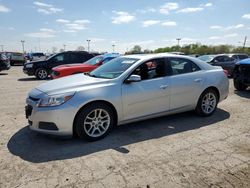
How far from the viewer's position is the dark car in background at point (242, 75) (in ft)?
27.2

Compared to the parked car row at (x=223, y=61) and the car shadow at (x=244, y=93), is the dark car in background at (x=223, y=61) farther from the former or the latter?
the car shadow at (x=244, y=93)

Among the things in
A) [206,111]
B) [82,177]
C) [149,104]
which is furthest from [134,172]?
[206,111]

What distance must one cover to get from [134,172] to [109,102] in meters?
1.45

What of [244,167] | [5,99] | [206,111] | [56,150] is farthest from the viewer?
[5,99]

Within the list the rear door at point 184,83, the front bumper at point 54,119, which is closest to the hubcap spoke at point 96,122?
the front bumper at point 54,119

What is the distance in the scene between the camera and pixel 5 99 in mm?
7762

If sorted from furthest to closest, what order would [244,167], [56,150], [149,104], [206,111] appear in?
[206,111]
[149,104]
[56,150]
[244,167]

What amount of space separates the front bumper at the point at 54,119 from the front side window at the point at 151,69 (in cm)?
153

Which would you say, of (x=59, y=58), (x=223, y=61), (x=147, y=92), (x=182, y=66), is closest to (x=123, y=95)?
(x=147, y=92)

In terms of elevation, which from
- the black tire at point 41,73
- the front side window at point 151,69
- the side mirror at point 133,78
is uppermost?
the front side window at point 151,69

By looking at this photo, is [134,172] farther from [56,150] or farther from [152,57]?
[152,57]

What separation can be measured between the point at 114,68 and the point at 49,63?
31.9ft

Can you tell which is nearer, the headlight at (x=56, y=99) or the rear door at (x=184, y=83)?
the headlight at (x=56, y=99)

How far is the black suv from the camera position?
44.9ft
